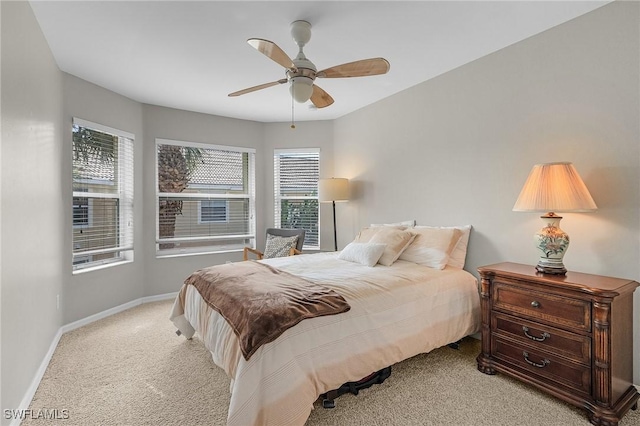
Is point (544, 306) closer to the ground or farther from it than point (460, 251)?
closer to the ground

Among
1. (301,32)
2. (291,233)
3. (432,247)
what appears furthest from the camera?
(291,233)

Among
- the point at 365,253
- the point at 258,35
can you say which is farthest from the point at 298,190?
the point at 258,35

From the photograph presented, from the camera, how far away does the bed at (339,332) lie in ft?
5.30

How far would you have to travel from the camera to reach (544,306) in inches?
80.8

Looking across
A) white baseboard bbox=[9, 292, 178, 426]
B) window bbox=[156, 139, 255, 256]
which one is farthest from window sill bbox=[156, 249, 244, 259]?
white baseboard bbox=[9, 292, 178, 426]

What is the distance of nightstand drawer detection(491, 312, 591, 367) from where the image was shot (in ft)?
6.18

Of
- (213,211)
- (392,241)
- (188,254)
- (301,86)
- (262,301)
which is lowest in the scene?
(188,254)

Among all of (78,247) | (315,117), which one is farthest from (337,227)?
(78,247)

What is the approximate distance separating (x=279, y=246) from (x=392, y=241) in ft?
6.03

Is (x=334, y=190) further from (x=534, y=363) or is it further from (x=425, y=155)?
(x=534, y=363)

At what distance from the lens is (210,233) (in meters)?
4.74

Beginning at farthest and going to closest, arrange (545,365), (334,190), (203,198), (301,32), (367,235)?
(203,198) < (334,190) < (367,235) < (301,32) < (545,365)

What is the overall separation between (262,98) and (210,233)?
7.04 feet

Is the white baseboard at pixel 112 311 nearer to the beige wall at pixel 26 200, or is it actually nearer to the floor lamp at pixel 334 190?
the beige wall at pixel 26 200
